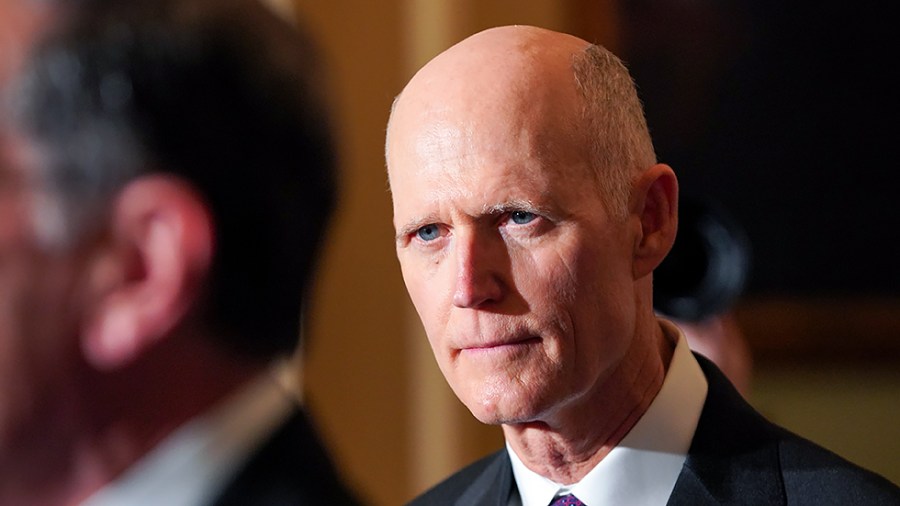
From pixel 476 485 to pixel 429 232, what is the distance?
12.7 inches

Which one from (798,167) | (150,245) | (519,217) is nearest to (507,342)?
(519,217)

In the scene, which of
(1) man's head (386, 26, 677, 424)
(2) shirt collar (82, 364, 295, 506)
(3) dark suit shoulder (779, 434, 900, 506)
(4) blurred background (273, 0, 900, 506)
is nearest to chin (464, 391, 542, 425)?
(1) man's head (386, 26, 677, 424)

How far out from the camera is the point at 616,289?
117 cm

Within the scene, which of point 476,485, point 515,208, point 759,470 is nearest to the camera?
point 515,208

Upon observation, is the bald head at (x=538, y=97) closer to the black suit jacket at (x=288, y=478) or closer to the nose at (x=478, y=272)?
the nose at (x=478, y=272)

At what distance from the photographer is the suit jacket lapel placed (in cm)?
120

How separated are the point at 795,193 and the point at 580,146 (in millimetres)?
1896

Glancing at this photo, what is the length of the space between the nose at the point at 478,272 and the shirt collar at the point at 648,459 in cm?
21

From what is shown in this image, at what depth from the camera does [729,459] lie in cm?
123

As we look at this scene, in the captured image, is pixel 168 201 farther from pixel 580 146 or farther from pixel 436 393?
pixel 436 393

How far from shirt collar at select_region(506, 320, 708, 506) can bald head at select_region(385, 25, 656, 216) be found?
191 mm

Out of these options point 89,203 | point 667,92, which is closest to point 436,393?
point 667,92

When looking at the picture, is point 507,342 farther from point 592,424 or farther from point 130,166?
point 130,166

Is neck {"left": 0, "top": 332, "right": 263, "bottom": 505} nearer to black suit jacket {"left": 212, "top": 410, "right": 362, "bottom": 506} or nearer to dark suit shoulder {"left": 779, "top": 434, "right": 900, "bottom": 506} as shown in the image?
black suit jacket {"left": 212, "top": 410, "right": 362, "bottom": 506}
